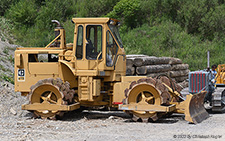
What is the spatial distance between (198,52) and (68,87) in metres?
18.9

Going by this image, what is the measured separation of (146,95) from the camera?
1140 centimetres

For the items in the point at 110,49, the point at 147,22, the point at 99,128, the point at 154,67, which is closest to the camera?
the point at 99,128

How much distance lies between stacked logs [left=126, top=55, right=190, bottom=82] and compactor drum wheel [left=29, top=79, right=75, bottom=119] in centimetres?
376

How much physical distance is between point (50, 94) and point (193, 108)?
443 cm

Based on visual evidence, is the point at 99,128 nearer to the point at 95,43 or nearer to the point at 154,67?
the point at 95,43

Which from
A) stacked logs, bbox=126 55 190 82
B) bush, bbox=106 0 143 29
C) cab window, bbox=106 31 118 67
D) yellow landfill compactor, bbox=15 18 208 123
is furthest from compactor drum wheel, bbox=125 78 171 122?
bush, bbox=106 0 143 29

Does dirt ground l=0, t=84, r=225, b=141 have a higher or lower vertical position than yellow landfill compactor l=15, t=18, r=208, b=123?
lower

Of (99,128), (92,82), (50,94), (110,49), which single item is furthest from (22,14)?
(99,128)

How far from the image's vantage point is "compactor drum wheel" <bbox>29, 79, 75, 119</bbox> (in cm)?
1156

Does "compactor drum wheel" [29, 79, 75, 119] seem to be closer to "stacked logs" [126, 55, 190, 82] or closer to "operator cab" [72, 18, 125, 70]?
"operator cab" [72, 18, 125, 70]

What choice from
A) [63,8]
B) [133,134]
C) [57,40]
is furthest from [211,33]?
[133,134]

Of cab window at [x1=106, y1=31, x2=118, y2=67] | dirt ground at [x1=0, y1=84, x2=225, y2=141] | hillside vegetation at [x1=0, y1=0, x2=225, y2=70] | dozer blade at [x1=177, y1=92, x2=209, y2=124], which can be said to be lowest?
dirt ground at [x1=0, y1=84, x2=225, y2=141]

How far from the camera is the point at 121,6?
34594 mm

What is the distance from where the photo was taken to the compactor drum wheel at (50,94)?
11.6 metres
